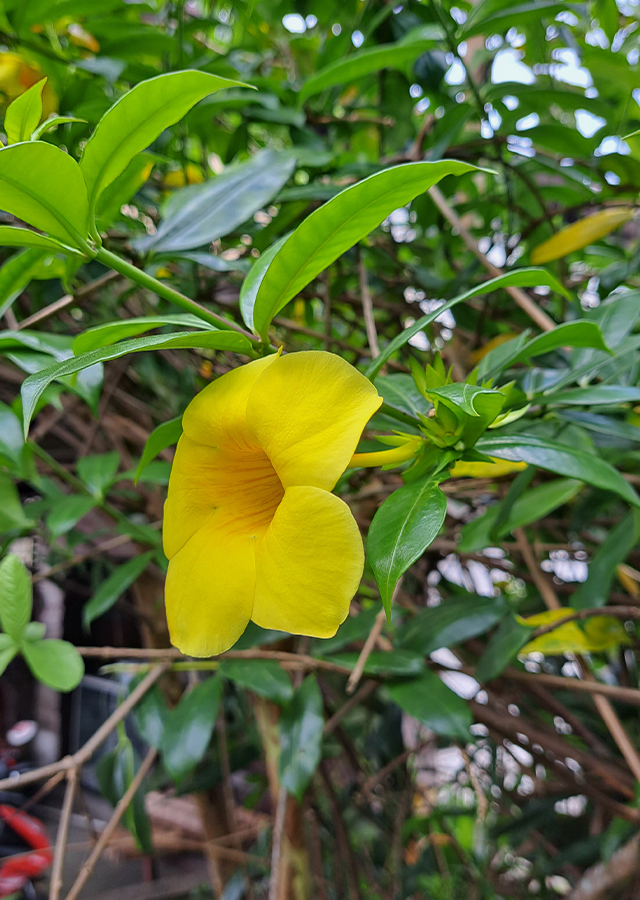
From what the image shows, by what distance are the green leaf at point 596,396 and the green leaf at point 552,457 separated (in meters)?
0.06

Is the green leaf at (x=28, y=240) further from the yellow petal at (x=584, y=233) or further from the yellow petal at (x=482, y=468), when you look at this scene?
the yellow petal at (x=584, y=233)

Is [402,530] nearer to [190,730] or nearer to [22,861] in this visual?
[190,730]

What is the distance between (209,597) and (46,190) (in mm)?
205

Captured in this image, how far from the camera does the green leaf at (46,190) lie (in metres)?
0.25

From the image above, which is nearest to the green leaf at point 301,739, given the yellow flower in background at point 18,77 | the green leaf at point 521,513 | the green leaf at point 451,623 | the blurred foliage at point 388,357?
the blurred foliage at point 388,357

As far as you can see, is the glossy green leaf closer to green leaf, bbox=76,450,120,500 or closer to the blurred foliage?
the blurred foliage

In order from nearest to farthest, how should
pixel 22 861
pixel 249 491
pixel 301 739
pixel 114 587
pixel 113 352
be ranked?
pixel 113 352 → pixel 249 491 → pixel 301 739 → pixel 114 587 → pixel 22 861

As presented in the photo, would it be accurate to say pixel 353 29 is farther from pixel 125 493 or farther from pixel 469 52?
pixel 125 493

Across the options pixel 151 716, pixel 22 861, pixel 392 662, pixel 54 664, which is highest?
pixel 54 664

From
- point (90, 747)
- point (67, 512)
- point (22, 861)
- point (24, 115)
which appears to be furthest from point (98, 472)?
point (22, 861)

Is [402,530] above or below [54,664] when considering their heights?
above

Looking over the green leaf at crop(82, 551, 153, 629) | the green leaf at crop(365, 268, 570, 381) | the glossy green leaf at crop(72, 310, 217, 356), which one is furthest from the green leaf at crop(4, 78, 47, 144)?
the green leaf at crop(82, 551, 153, 629)

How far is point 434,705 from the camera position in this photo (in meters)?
0.52

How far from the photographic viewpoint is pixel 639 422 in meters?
0.52
